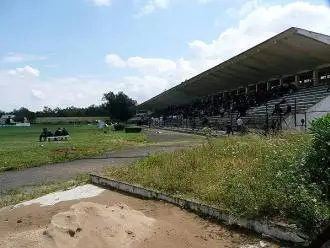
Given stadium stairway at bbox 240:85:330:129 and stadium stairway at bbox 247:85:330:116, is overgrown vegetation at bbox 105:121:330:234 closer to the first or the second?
stadium stairway at bbox 240:85:330:129

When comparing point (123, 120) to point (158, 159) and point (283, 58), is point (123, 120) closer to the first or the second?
point (283, 58)

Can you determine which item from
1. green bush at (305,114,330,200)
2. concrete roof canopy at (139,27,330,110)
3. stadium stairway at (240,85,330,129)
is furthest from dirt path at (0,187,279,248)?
concrete roof canopy at (139,27,330,110)

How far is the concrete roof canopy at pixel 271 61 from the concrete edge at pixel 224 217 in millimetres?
21299

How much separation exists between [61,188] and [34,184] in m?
1.66

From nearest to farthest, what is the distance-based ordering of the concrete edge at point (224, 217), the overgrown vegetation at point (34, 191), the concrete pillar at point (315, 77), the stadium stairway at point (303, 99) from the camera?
the concrete edge at point (224, 217) → the overgrown vegetation at point (34, 191) → the stadium stairway at point (303, 99) → the concrete pillar at point (315, 77)

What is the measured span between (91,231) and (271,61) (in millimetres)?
33504

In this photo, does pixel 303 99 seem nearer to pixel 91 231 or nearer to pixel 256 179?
pixel 256 179

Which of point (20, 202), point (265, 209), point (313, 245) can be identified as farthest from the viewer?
point (20, 202)

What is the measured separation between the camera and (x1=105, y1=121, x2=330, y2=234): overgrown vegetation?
6062mm

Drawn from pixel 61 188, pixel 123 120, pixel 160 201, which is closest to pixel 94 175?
pixel 61 188

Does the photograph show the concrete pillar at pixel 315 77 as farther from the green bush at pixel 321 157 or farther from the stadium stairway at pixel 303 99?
the green bush at pixel 321 157

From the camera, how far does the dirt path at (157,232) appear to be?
20.9ft

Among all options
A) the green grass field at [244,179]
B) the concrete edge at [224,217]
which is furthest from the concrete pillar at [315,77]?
the concrete edge at [224,217]

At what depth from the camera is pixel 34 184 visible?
12.8m
